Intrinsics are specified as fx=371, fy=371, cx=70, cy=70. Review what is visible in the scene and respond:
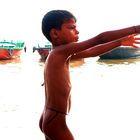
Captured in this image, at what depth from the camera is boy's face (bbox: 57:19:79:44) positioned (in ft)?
8.47

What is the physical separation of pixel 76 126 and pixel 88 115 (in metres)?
0.92

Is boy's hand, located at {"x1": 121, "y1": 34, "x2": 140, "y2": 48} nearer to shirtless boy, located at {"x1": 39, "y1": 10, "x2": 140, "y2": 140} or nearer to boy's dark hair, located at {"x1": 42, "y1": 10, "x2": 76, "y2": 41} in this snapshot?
shirtless boy, located at {"x1": 39, "y1": 10, "x2": 140, "y2": 140}

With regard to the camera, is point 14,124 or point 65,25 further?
point 14,124

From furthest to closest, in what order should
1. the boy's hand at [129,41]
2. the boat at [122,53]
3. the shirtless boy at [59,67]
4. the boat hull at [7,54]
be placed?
the boat hull at [7,54], the boat at [122,53], the shirtless boy at [59,67], the boy's hand at [129,41]

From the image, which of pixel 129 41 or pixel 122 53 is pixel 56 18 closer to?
pixel 129 41

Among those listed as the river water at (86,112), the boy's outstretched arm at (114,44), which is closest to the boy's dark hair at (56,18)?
the boy's outstretched arm at (114,44)

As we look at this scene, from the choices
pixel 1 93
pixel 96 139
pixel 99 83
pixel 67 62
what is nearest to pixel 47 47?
pixel 99 83

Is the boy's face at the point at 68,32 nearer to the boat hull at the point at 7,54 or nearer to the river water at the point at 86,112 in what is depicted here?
the river water at the point at 86,112

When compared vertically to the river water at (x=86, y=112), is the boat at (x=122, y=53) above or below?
below

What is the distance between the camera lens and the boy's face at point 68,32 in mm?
2582

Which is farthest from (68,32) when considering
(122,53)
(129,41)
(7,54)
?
(7,54)

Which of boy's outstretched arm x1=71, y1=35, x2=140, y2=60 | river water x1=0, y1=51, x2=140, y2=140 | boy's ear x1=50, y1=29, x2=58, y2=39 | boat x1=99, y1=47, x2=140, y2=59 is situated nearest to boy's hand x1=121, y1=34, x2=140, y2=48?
boy's outstretched arm x1=71, y1=35, x2=140, y2=60

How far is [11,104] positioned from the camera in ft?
29.2

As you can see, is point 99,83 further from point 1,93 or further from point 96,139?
point 96,139
